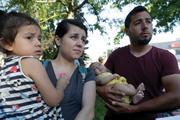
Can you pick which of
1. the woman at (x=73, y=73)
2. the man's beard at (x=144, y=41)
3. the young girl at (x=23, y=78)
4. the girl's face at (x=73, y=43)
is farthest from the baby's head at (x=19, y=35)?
the man's beard at (x=144, y=41)

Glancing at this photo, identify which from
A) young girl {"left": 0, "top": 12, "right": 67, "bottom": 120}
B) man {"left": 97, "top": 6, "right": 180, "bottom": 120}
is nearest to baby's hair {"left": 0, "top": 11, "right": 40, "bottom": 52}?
young girl {"left": 0, "top": 12, "right": 67, "bottom": 120}

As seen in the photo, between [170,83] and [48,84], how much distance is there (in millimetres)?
1316

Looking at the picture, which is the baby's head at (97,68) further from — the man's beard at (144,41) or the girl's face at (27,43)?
the girl's face at (27,43)

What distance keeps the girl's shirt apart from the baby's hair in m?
0.15

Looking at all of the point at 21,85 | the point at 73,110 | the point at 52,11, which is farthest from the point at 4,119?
the point at 52,11

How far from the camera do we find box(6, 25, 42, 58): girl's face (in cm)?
231

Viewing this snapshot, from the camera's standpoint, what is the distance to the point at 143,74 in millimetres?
3324

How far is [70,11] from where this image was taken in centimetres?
1864

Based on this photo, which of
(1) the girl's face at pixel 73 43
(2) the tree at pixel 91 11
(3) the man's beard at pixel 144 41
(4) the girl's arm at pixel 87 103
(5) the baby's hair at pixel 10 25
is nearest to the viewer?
(5) the baby's hair at pixel 10 25

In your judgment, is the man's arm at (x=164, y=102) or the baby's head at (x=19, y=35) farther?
the man's arm at (x=164, y=102)

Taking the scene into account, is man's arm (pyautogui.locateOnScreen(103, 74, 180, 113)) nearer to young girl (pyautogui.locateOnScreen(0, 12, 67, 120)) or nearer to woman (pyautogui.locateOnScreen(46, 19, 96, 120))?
woman (pyautogui.locateOnScreen(46, 19, 96, 120))

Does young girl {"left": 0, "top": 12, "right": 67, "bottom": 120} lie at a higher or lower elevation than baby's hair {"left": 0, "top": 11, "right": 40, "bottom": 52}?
lower

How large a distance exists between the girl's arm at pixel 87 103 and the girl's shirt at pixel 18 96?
14.7 inches

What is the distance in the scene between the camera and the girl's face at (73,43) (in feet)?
9.14
